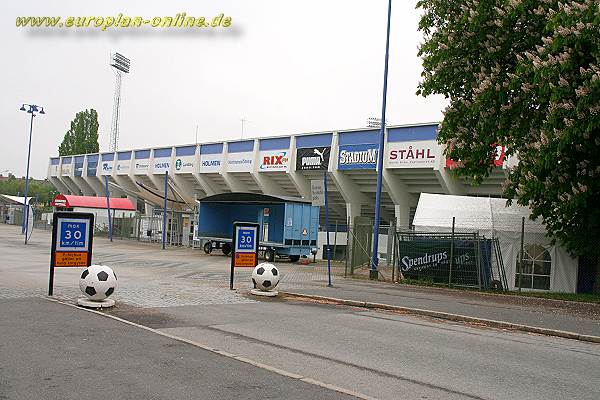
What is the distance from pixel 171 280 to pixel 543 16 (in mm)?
12850

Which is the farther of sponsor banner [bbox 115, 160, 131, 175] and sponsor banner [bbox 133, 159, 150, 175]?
sponsor banner [bbox 115, 160, 131, 175]

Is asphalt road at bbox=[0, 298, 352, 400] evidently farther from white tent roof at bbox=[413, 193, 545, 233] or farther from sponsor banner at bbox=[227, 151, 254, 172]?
sponsor banner at bbox=[227, 151, 254, 172]

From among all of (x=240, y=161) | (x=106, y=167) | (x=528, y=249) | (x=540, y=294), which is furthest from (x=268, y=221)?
(x=106, y=167)

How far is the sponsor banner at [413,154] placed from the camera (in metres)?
33.6

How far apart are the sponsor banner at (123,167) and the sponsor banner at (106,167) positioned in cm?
142

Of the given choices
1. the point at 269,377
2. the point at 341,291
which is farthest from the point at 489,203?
the point at 269,377

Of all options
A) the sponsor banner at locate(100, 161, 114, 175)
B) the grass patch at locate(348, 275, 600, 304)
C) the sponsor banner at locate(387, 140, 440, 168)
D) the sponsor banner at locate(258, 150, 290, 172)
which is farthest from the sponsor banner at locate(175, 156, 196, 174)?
the grass patch at locate(348, 275, 600, 304)

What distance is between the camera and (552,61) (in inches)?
556

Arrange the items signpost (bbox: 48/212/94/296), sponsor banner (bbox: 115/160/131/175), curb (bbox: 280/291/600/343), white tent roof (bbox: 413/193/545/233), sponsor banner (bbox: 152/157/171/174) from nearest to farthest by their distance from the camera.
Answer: curb (bbox: 280/291/600/343), signpost (bbox: 48/212/94/296), white tent roof (bbox: 413/193/545/233), sponsor banner (bbox: 152/157/171/174), sponsor banner (bbox: 115/160/131/175)

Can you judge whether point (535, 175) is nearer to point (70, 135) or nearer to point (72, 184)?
point (72, 184)

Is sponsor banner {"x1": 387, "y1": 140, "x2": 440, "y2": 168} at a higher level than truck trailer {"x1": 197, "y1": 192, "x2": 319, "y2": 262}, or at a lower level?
higher

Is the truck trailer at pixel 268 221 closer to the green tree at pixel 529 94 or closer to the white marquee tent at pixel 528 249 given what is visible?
the white marquee tent at pixel 528 249

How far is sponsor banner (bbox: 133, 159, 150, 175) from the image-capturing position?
188 feet

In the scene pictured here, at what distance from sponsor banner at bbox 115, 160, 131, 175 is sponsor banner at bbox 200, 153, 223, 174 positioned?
12722 mm
